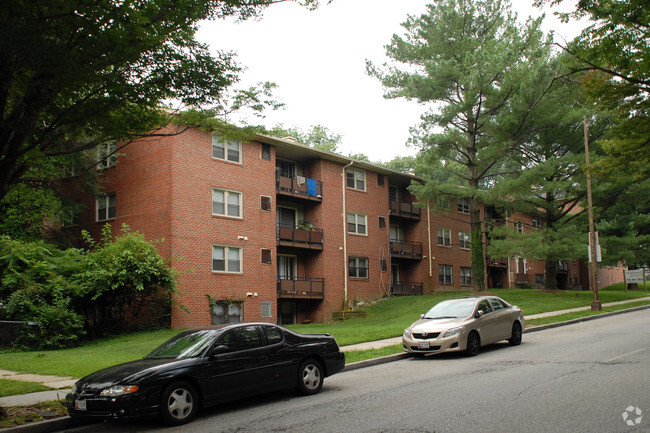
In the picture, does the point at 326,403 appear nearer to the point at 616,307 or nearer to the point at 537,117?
the point at 616,307

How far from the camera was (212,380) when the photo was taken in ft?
27.5

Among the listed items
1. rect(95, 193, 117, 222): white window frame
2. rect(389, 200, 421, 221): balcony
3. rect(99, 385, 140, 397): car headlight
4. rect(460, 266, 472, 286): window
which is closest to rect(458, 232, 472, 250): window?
rect(460, 266, 472, 286): window

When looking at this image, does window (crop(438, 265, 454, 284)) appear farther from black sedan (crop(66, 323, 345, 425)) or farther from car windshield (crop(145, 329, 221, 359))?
car windshield (crop(145, 329, 221, 359))

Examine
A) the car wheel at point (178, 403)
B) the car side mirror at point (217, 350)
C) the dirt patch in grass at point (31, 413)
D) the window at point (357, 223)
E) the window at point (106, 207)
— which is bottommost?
the dirt patch in grass at point (31, 413)

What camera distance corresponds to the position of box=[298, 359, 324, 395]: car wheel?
9648mm

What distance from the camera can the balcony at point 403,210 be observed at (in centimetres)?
3584

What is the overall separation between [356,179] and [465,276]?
13.5m

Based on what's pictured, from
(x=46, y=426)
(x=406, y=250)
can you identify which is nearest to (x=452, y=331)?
(x=46, y=426)

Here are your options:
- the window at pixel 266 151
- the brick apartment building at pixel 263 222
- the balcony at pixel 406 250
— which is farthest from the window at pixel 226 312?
the balcony at pixel 406 250

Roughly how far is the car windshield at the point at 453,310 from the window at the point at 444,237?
24.7 metres

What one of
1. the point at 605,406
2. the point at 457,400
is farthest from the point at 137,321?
the point at 605,406

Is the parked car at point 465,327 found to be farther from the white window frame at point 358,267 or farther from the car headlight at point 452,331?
the white window frame at point 358,267

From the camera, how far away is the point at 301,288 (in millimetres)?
29016

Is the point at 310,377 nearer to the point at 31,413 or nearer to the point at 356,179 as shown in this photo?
the point at 31,413
